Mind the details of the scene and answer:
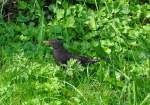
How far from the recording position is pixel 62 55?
20.7 ft

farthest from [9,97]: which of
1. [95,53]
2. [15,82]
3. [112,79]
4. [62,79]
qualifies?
[95,53]

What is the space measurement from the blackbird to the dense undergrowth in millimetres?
80

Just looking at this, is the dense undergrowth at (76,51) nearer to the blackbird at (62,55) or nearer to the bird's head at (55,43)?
the blackbird at (62,55)

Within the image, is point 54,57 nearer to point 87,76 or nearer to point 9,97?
point 87,76

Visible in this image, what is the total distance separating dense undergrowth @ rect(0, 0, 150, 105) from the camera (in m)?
5.54

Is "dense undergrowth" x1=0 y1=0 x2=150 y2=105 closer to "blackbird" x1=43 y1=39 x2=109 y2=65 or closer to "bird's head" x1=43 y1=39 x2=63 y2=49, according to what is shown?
"blackbird" x1=43 y1=39 x2=109 y2=65

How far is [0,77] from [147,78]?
1.52 metres

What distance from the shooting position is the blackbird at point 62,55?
6.25 meters

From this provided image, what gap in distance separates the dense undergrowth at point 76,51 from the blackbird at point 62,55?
80 millimetres

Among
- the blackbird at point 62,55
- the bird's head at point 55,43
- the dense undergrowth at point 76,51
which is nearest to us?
the dense undergrowth at point 76,51

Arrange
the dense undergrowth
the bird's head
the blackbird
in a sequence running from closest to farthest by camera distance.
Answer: the dense undergrowth < the blackbird < the bird's head

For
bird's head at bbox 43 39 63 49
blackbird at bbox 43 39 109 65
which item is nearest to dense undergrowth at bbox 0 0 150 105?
blackbird at bbox 43 39 109 65

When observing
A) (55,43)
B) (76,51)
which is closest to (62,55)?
(55,43)

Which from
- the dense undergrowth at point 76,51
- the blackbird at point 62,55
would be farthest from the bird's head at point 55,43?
the dense undergrowth at point 76,51
